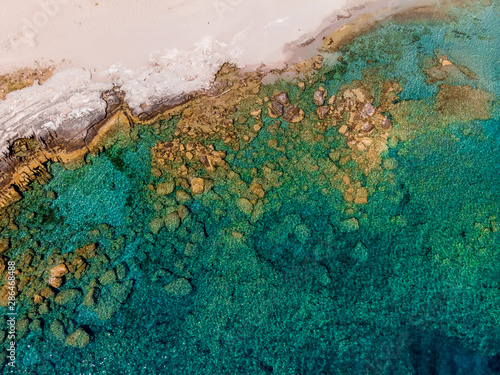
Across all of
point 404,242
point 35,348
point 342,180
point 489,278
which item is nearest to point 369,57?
point 342,180

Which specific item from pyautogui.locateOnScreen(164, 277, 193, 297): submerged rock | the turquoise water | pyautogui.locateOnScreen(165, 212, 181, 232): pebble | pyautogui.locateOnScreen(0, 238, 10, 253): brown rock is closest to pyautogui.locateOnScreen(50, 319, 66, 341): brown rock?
the turquoise water

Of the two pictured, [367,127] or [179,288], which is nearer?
[179,288]

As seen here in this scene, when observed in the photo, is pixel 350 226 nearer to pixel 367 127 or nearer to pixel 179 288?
pixel 367 127

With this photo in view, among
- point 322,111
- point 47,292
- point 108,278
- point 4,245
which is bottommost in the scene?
point 108,278

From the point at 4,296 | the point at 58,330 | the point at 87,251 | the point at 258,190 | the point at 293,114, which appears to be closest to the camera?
the point at 58,330

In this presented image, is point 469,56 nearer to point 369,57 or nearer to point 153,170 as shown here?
point 369,57

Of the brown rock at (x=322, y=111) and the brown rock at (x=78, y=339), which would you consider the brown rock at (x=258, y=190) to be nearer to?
the brown rock at (x=322, y=111)

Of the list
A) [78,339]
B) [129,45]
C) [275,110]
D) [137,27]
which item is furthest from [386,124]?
[78,339]
